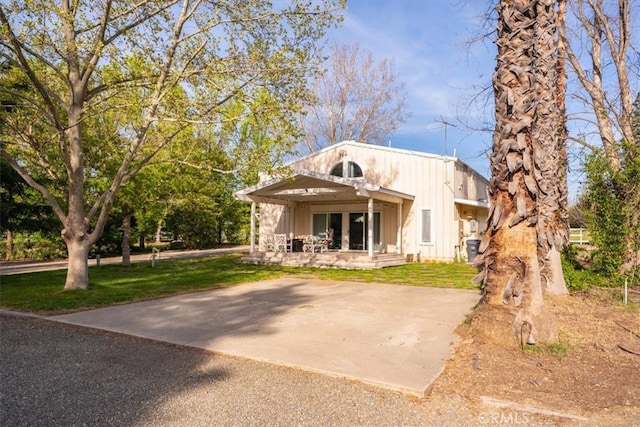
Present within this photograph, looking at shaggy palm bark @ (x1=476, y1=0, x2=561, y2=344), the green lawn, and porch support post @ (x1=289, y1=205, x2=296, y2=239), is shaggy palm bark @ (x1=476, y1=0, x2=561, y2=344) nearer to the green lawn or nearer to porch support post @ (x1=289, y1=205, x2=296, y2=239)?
the green lawn

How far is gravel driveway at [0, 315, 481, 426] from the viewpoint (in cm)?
331

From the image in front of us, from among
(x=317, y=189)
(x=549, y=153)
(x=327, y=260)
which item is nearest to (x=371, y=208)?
(x=317, y=189)

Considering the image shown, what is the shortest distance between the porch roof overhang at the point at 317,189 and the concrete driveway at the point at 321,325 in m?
5.86

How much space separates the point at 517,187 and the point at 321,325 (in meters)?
3.42

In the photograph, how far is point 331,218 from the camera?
794 inches

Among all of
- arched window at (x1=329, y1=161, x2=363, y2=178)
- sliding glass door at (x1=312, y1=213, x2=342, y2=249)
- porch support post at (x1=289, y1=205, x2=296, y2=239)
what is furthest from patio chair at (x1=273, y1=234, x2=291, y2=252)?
arched window at (x1=329, y1=161, x2=363, y2=178)

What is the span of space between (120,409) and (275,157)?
930cm

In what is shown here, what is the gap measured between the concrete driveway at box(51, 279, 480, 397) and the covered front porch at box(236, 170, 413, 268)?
6.16 metres

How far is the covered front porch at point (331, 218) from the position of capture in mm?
15992

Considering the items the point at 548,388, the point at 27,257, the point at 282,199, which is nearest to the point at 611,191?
the point at 548,388

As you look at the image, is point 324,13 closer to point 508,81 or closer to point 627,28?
point 508,81

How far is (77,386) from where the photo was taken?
3965 mm

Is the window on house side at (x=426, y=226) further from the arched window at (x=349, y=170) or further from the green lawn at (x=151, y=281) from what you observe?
the arched window at (x=349, y=170)

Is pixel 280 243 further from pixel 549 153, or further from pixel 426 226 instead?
pixel 549 153
